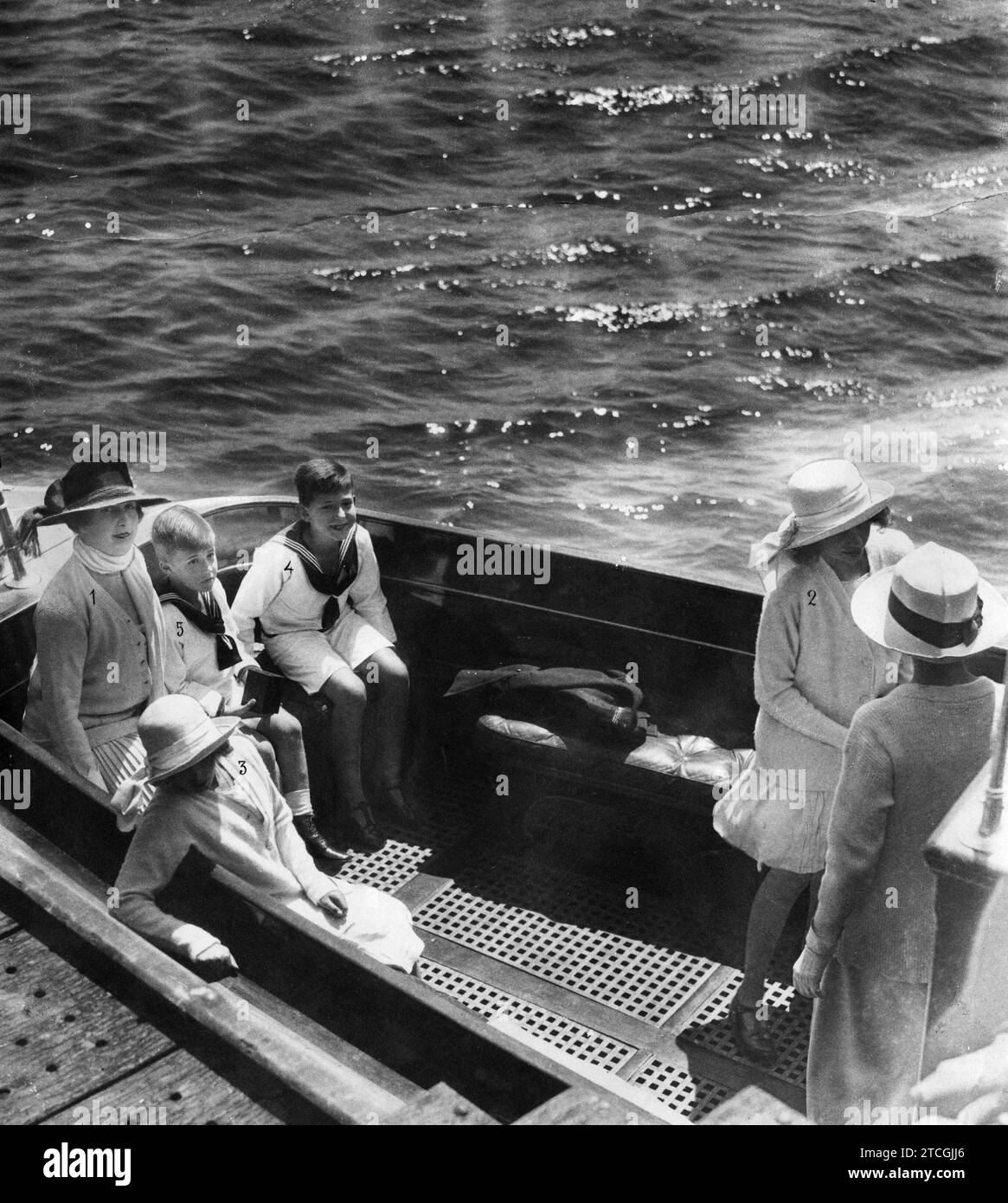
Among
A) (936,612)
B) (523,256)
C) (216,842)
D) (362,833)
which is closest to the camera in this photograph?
(936,612)

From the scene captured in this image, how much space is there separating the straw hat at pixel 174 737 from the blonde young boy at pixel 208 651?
850mm

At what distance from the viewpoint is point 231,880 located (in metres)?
3.51

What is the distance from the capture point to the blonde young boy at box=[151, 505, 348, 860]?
174 inches

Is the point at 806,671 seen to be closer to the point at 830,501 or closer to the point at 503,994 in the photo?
the point at 830,501

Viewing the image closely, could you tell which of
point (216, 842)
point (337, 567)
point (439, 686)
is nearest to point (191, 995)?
point (216, 842)

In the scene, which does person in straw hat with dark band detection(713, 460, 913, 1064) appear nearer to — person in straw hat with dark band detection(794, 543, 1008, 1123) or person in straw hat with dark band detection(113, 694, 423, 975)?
person in straw hat with dark band detection(794, 543, 1008, 1123)

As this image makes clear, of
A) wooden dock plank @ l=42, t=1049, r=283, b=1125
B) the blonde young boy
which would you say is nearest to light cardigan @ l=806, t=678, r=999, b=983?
wooden dock plank @ l=42, t=1049, r=283, b=1125

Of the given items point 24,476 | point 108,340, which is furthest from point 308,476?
point 108,340

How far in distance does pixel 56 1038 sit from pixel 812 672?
82.4 inches

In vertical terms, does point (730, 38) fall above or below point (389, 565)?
above

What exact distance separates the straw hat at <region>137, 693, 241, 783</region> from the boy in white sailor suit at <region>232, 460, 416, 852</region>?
1.39 meters

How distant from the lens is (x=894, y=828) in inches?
116
